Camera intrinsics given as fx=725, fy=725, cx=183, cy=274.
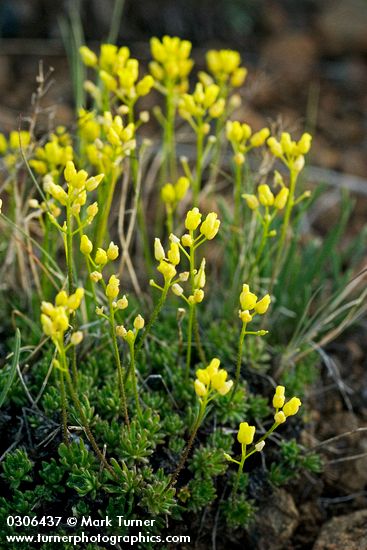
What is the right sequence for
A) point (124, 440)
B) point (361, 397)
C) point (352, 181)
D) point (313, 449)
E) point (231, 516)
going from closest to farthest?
point (124, 440) < point (231, 516) < point (313, 449) < point (361, 397) < point (352, 181)

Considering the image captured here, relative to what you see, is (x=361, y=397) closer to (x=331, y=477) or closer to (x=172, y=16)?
(x=331, y=477)

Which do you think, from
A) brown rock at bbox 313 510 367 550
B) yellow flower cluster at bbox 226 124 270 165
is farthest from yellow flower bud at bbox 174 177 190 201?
brown rock at bbox 313 510 367 550

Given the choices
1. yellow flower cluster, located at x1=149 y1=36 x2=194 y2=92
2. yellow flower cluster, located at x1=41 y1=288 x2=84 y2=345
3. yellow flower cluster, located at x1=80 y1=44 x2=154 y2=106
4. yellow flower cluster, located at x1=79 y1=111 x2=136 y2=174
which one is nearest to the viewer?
yellow flower cluster, located at x1=41 y1=288 x2=84 y2=345

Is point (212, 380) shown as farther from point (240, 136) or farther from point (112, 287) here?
point (240, 136)

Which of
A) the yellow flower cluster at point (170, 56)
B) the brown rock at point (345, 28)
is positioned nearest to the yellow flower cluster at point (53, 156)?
the yellow flower cluster at point (170, 56)

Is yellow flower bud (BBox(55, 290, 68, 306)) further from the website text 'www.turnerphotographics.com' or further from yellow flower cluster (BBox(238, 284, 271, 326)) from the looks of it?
the website text 'www.turnerphotographics.com'

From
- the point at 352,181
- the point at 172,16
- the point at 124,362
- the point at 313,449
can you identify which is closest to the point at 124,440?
the point at 124,362
